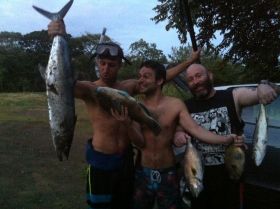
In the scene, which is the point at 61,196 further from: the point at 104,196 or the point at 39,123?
the point at 39,123

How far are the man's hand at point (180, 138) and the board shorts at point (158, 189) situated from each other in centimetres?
22

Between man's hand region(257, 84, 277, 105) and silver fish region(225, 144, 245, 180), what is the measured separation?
426 millimetres

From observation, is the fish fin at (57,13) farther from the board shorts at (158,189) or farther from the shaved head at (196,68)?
the board shorts at (158,189)

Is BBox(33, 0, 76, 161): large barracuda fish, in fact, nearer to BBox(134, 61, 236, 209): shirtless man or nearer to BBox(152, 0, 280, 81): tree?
BBox(134, 61, 236, 209): shirtless man

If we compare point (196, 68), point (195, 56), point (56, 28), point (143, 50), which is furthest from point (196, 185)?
point (143, 50)

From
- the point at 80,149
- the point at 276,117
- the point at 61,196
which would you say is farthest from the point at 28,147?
the point at 276,117

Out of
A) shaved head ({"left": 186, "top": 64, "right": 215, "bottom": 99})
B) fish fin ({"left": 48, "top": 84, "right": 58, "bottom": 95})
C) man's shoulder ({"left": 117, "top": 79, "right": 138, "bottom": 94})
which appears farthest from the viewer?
man's shoulder ({"left": 117, "top": 79, "right": 138, "bottom": 94})

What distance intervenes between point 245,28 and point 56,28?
36.0 ft

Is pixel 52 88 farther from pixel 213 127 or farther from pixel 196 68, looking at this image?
pixel 213 127

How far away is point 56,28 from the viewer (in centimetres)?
457

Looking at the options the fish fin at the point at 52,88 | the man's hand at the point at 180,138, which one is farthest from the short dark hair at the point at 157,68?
the fish fin at the point at 52,88

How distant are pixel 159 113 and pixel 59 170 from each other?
18.7 ft

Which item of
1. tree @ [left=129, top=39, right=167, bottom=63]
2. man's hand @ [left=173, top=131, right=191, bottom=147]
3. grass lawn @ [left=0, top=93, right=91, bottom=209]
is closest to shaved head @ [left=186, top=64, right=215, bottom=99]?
man's hand @ [left=173, top=131, right=191, bottom=147]

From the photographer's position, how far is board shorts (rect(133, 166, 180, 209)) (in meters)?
5.21
